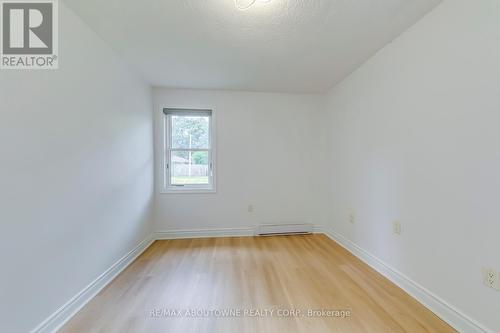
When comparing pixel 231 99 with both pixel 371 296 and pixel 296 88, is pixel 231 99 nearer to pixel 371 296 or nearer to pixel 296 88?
pixel 296 88

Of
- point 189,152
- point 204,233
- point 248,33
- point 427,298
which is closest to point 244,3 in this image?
point 248,33

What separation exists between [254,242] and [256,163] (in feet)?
4.08

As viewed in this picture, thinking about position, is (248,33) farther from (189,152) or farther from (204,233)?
(204,233)

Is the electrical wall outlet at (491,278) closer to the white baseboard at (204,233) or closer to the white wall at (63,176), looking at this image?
the white baseboard at (204,233)

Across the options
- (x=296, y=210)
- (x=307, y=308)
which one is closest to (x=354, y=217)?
(x=296, y=210)

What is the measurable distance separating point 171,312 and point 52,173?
1.34m

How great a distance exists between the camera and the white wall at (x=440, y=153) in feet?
4.17

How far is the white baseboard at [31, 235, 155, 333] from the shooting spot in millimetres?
1378

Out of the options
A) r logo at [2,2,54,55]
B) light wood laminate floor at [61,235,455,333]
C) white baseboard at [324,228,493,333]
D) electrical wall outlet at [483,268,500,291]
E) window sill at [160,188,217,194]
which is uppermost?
r logo at [2,2,54,55]

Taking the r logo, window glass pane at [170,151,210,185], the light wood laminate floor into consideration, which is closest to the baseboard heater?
the light wood laminate floor

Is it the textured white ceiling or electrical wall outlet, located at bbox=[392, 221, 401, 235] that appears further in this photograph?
electrical wall outlet, located at bbox=[392, 221, 401, 235]

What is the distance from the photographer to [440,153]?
1565mm

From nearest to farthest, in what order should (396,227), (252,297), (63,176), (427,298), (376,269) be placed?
(63,176), (427,298), (252,297), (396,227), (376,269)

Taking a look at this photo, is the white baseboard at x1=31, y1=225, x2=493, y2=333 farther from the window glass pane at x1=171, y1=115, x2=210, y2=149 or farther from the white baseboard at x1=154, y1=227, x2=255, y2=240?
the window glass pane at x1=171, y1=115, x2=210, y2=149
